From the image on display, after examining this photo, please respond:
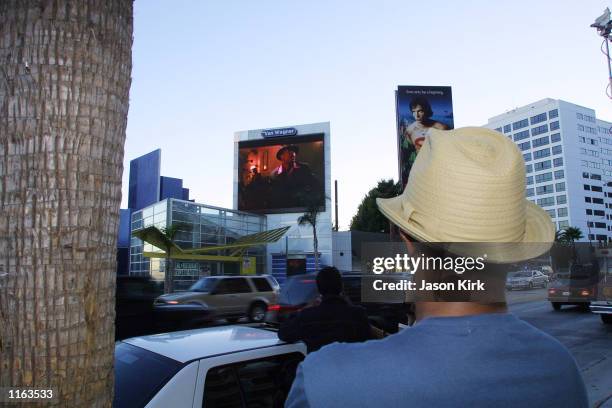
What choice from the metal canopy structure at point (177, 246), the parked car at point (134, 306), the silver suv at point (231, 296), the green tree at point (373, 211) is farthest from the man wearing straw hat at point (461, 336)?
the green tree at point (373, 211)

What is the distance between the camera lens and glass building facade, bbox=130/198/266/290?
3697 centimetres

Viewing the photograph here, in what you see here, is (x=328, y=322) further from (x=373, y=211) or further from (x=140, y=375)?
(x=373, y=211)

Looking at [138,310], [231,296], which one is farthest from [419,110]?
[138,310]

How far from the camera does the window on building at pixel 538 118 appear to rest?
375 feet

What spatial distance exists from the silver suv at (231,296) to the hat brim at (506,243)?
1359 centimetres

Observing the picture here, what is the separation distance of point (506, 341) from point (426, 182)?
1.46 ft

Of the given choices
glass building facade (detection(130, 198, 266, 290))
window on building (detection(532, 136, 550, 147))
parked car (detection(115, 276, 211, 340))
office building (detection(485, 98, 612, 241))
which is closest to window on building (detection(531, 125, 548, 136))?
office building (detection(485, 98, 612, 241))

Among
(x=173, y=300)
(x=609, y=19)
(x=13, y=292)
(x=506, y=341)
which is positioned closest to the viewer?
(x=506, y=341)

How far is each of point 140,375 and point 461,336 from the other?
2.49 meters

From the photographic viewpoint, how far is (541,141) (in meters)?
116

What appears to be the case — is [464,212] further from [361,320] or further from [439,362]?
[361,320]

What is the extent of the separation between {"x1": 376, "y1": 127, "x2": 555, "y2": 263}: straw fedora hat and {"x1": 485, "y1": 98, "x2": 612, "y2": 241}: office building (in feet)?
394

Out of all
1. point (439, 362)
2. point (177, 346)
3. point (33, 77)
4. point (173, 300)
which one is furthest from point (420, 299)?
point (173, 300)

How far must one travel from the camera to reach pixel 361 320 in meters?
4.02
